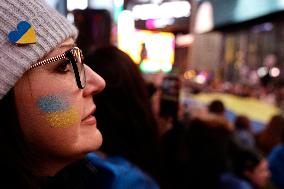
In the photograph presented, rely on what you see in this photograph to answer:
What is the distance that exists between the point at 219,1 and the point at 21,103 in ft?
17.5

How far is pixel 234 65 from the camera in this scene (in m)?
15.3

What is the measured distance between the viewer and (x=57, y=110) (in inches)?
42.6

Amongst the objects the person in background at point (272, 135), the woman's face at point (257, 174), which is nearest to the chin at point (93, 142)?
the woman's face at point (257, 174)

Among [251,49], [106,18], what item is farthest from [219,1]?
[251,49]

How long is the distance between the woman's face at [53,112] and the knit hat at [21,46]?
1.3 inches

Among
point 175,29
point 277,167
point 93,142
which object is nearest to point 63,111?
point 93,142

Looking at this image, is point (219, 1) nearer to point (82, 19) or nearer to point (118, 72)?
point (82, 19)

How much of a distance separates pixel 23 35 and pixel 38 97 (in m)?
0.17

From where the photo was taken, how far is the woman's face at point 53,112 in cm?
105

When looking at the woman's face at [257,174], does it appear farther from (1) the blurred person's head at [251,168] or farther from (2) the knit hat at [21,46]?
(2) the knit hat at [21,46]

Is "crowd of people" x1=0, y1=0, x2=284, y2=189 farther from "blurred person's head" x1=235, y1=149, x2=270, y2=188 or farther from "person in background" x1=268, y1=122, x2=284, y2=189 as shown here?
"person in background" x1=268, y1=122, x2=284, y2=189

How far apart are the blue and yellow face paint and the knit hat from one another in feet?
0.33

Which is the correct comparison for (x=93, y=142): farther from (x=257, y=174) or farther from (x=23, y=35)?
(x=257, y=174)

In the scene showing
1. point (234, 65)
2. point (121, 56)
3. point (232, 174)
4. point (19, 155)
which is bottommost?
point (234, 65)
